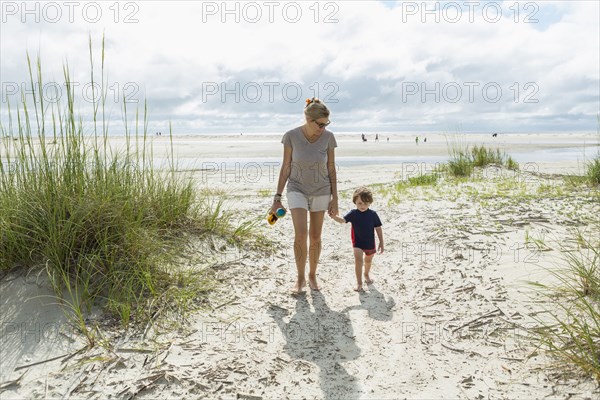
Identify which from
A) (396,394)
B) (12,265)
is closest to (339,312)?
(396,394)

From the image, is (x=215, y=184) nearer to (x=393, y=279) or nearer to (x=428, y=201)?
(x=428, y=201)

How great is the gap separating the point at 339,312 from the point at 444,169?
10321mm

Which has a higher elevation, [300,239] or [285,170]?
[285,170]

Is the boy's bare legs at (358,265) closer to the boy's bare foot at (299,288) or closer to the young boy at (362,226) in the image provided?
the young boy at (362,226)

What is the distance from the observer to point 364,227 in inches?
212

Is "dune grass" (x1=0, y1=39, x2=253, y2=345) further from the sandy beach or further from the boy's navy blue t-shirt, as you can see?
the boy's navy blue t-shirt

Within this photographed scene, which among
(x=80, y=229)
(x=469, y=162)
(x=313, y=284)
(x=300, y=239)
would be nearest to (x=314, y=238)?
(x=300, y=239)

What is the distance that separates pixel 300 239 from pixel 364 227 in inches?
32.4

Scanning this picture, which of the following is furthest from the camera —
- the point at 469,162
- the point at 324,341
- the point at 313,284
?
the point at 469,162

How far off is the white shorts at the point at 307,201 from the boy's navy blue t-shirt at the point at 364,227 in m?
0.51

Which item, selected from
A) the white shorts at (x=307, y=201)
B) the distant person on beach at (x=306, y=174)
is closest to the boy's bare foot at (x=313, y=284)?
the distant person on beach at (x=306, y=174)

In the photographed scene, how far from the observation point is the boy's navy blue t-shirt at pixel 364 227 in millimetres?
5379

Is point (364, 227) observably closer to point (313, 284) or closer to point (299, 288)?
point (313, 284)

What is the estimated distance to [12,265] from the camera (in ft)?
15.1
